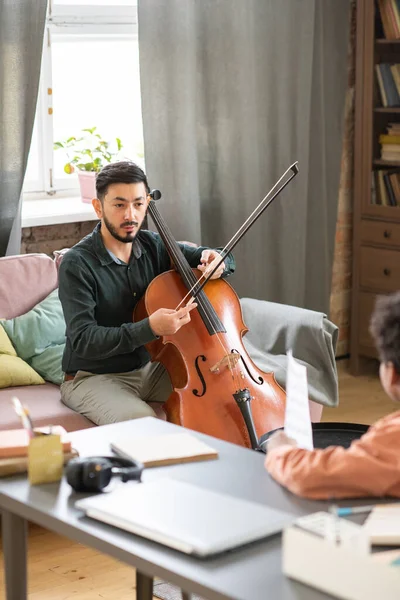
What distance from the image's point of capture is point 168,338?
299 cm

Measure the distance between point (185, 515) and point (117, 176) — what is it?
5.60 ft

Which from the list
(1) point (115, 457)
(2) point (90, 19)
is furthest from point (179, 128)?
(1) point (115, 457)

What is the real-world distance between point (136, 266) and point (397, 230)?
6.01 ft

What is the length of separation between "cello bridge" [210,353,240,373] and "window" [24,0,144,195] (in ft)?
5.64

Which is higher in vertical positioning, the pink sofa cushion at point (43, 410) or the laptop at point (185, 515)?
the laptop at point (185, 515)

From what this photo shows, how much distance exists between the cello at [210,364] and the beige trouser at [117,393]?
4.1 inches

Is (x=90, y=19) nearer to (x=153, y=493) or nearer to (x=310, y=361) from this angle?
(x=310, y=361)

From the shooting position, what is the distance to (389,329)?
65.2 inches

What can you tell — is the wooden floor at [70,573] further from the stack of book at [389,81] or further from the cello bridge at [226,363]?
the stack of book at [389,81]

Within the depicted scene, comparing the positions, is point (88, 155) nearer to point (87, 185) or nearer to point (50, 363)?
point (87, 185)

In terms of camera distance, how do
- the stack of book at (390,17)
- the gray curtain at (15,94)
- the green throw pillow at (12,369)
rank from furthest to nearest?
the stack of book at (390,17), the gray curtain at (15,94), the green throw pillow at (12,369)

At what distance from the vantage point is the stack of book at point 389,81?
184 inches

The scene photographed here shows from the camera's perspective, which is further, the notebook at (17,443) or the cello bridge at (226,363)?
the cello bridge at (226,363)

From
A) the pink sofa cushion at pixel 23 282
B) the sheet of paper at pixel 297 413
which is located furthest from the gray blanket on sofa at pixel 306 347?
the sheet of paper at pixel 297 413
